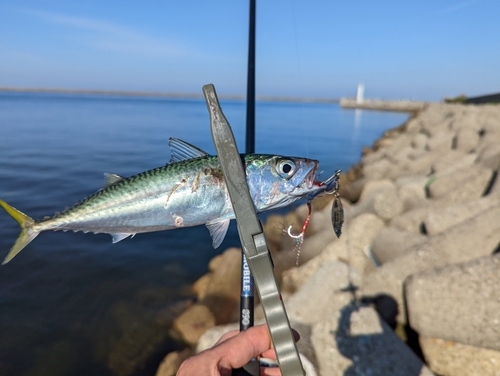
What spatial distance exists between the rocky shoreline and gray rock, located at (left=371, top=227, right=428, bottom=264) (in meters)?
0.02

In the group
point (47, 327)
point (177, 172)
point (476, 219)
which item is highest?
point (177, 172)

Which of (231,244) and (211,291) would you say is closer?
(211,291)

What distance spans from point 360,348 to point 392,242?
247 centimetres

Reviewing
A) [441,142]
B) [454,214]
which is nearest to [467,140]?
[441,142]

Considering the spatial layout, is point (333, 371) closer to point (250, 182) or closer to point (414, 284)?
point (414, 284)

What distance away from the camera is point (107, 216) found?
152cm

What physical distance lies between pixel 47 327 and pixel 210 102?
6941 mm

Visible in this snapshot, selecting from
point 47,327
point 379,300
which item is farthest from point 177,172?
point 47,327

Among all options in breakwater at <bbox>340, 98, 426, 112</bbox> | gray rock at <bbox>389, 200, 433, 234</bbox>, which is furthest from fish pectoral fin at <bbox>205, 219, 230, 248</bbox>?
breakwater at <bbox>340, 98, 426, 112</bbox>

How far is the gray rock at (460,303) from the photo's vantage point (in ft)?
Result: 11.7

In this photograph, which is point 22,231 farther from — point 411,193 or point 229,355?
point 411,193

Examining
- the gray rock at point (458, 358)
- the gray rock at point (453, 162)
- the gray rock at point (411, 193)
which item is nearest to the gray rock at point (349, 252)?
the gray rock at point (411, 193)

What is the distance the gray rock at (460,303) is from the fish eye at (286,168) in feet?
11.1

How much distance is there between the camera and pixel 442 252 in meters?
4.76
